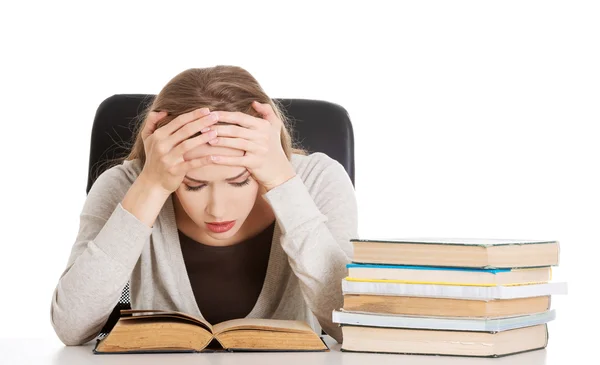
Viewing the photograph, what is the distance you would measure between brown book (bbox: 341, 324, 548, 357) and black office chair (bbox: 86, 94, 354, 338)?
0.78 m

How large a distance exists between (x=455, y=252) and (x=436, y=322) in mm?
112

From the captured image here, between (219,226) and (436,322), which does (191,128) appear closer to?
(219,226)

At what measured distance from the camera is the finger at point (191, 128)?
58.4 inches

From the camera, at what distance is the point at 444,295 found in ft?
4.20

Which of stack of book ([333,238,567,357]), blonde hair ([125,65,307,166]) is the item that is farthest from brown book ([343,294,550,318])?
blonde hair ([125,65,307,166])

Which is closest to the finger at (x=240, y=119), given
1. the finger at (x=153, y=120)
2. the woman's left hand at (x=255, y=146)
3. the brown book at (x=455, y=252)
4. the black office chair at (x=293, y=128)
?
the woman's left hand at (x=255, y=146)

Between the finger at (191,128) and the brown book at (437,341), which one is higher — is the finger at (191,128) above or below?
above

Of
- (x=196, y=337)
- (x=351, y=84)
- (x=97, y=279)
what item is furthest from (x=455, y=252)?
(x=351, y=84)

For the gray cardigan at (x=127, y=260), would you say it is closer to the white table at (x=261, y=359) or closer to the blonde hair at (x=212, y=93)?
the white table at (x=261, y=359)

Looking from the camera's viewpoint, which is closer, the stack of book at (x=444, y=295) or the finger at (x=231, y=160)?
the stack of book at (x=444, y=295)

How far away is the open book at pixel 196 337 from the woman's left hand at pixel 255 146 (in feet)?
0.96

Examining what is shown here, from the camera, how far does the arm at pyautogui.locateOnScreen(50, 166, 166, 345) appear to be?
150 centimetres

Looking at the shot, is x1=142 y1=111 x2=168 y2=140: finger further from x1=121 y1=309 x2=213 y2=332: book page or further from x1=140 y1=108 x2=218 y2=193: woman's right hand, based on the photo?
x1=121 y1=309 x2=213 y2=332: book page

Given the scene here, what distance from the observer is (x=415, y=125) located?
124 inches
